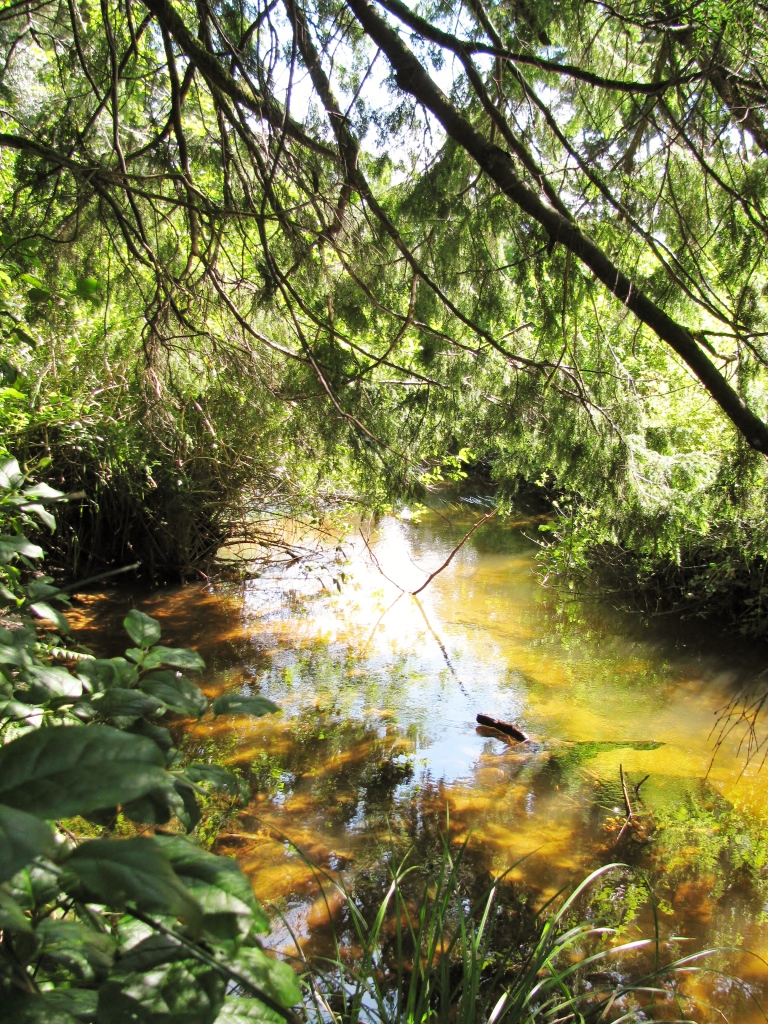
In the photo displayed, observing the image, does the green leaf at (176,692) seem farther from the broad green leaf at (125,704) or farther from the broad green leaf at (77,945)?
the broad green leaf at (77,945)

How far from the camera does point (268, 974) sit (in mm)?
570

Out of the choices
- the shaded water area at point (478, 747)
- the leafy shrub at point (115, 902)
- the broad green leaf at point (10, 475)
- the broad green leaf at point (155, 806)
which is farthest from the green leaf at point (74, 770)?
the shaded water area at point (478, 747)

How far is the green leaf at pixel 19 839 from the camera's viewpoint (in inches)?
16.7

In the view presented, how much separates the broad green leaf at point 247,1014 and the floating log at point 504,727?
3.38 metres

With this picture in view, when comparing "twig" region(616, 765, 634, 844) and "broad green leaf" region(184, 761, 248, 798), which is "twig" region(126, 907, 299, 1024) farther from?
"twig" region(616, 765, 634, 844)

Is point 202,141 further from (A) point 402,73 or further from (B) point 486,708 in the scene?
(B) point 486,708

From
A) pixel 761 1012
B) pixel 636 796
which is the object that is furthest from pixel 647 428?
pixel 761 1012

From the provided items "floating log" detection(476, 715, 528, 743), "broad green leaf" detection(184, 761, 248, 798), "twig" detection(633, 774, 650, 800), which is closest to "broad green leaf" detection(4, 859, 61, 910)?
"broad green leaf" detection(184, 761, 248, 798)

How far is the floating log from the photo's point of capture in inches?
151

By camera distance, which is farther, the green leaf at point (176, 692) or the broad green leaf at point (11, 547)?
the broad green leaf at point (11, 547)

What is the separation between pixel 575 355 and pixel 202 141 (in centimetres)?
174

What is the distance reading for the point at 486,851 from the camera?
2893 mm

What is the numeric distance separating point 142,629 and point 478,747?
3092 millimetres

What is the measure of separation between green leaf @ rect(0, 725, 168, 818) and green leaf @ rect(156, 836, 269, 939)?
0.08m
